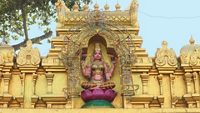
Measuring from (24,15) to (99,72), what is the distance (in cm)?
578

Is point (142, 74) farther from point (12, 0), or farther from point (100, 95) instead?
point (12, 0)

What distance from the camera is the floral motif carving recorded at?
1136 cm

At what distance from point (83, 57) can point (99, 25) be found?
0.85 metres

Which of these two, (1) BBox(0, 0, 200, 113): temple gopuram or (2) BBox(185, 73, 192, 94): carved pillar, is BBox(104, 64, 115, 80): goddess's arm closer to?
(1) BBox(0, 0, 200, 113): temple gopuram

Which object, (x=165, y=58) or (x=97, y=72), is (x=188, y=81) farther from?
(x=97, y=72)

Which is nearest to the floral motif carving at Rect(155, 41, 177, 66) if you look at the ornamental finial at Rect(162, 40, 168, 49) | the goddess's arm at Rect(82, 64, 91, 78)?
the ornamental finial at Rect(162, 40, 168, 49)

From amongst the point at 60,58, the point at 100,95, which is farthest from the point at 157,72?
the point at 60,58

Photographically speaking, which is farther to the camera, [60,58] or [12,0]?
[12,0]

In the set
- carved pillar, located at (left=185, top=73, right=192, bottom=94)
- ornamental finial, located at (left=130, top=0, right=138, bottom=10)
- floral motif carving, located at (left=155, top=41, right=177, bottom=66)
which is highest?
ornamental finial, located at (left=130, top=0, right=138, bottom=10)

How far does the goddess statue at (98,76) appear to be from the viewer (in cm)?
1103

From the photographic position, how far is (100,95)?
11.0 meters

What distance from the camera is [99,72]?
1138cm

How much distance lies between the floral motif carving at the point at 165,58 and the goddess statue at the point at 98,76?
1.06 metres

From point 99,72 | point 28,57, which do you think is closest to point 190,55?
point 99,72
